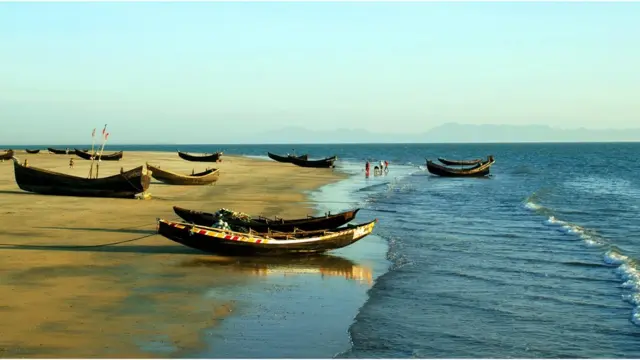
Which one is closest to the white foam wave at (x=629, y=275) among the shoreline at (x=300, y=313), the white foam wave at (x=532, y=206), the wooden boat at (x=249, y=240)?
the shoreline at (x=300, y=313)

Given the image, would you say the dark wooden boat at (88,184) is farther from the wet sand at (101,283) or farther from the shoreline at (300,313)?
the shoreline at (300,313)

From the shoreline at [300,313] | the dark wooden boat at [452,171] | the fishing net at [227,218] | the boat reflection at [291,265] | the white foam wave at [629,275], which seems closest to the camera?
the shoreline at [300,313]

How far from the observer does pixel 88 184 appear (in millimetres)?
30703

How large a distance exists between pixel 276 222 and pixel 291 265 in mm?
2672

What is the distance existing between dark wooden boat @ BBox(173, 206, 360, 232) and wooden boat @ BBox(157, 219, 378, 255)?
922 mm

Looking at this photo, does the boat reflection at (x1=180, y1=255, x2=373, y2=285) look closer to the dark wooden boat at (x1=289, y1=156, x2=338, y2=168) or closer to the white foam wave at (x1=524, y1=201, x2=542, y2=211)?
the white foam wave at (x1=524, y1=201, x2=542, y2=211)

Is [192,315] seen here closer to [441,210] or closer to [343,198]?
[441,210]

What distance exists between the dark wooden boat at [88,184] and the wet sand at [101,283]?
356 cm

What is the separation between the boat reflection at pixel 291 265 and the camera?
16484 millimetres

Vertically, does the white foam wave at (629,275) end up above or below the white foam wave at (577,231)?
above

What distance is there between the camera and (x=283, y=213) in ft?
92.5

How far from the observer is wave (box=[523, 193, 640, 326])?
1457 centimetres

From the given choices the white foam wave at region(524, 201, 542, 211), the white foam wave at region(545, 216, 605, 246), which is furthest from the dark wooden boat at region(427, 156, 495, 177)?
the white foam wave at region(545, 216, 605, 246)

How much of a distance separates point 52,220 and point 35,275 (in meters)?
8.85
